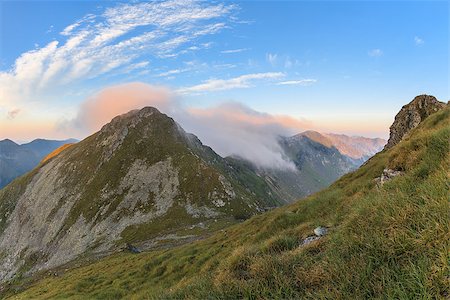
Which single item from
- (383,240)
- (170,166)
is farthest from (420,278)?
(170,166)

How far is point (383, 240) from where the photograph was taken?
24.9 ft

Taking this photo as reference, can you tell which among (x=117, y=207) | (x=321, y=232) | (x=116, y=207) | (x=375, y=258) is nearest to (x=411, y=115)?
(x=321, y=232)

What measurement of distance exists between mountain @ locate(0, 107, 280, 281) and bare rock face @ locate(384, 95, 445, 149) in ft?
237

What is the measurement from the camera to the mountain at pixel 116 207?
434 ft

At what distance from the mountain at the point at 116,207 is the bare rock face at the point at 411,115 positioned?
72.2 metres

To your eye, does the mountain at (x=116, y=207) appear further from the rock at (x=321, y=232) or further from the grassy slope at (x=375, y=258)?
the grassy slope at (x=375, y=258)

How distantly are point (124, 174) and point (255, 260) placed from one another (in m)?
179

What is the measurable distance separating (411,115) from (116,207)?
13668 centimetres

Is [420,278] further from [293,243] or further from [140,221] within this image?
[140,221]

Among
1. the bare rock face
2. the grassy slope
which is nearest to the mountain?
the bare rock face

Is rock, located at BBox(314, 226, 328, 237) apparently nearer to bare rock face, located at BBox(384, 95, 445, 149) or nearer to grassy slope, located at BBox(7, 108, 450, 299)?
grassy slope, located at BBox(7, 108, 450, 299)

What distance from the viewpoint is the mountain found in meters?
132

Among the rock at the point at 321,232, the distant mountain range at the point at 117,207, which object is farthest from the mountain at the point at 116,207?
the rock at the point at 321,232

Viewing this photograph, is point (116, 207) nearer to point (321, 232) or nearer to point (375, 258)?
point (321, 232)
